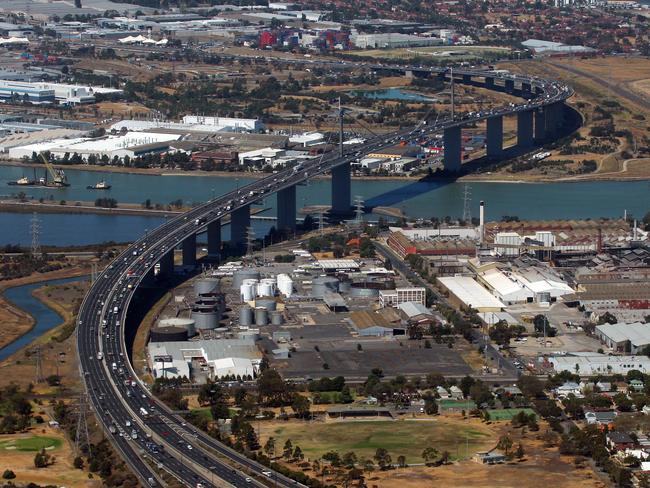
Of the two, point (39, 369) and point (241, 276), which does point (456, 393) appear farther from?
point (241, 276)

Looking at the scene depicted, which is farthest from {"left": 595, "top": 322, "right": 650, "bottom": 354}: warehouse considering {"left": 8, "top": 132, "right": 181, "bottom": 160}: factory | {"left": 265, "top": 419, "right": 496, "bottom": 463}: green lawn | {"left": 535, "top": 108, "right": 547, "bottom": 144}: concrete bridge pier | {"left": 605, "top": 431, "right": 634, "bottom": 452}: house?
{"left": 8, "top": 132, "right": 181, "bottom": 160}: factory

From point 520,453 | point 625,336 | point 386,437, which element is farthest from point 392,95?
point 520,453

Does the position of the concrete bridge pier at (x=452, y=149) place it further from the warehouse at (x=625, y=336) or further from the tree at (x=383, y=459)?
the tree at (x=383, y=459)

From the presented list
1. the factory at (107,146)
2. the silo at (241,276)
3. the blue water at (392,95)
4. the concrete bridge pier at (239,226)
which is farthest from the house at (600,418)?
the blue water at (392,95)

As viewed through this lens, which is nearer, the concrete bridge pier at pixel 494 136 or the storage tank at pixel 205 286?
the storage tank at pixel 205 286

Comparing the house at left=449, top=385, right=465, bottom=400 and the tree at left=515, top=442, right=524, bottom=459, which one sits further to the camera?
the house at left=449, top=385, right=465, bottom=400

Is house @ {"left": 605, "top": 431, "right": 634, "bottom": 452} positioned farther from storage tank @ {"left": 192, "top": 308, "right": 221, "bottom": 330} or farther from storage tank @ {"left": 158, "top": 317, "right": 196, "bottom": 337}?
storage tank @ {"left": 192, "top": 308, "right": 221, "bottom": 330}

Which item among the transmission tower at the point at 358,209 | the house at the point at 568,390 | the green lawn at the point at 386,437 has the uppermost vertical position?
the transmission tower at the point at 358,209
